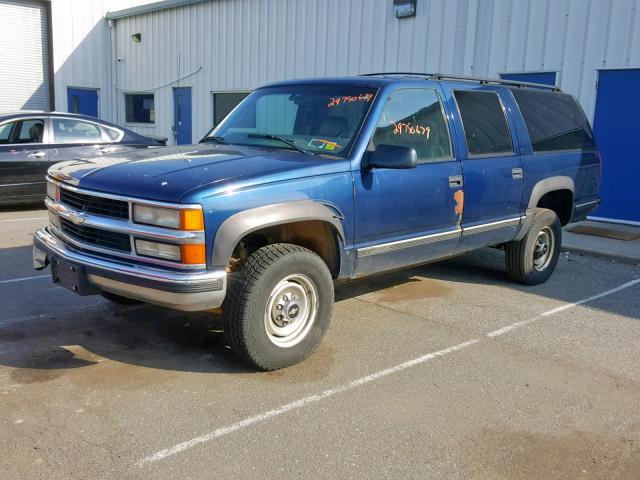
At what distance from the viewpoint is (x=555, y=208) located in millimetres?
6992

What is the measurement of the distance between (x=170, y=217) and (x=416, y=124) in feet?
7.50

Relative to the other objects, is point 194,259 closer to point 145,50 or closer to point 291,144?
point 291,144

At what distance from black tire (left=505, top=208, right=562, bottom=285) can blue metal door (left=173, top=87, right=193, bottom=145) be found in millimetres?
13273

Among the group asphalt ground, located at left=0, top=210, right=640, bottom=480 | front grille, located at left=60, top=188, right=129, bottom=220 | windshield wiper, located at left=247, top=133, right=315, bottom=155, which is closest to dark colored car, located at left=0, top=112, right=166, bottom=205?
asphalt ground, located at left=0, top=210, right=640, bottom=480

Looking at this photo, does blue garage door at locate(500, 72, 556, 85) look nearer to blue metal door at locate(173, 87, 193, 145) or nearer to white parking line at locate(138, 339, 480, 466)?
white parking line at locate(138, 339, 480, 466)

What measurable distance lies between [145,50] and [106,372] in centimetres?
1751

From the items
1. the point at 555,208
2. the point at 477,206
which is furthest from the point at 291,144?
the point at 555,208

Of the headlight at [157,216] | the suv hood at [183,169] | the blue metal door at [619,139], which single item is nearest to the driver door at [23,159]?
the suv hood at [183,169]

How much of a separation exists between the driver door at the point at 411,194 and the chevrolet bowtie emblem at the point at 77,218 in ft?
5.99

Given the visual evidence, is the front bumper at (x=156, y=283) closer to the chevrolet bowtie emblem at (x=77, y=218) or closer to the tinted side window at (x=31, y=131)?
the chevrolet bowtie emblem at (x=77, y=218)

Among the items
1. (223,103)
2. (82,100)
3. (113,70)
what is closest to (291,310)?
(223,103)

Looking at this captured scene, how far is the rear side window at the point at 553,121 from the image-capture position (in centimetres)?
623

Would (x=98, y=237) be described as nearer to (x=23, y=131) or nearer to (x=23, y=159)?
(x=23, y=159)

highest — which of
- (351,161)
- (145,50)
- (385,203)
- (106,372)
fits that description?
(145,50)
